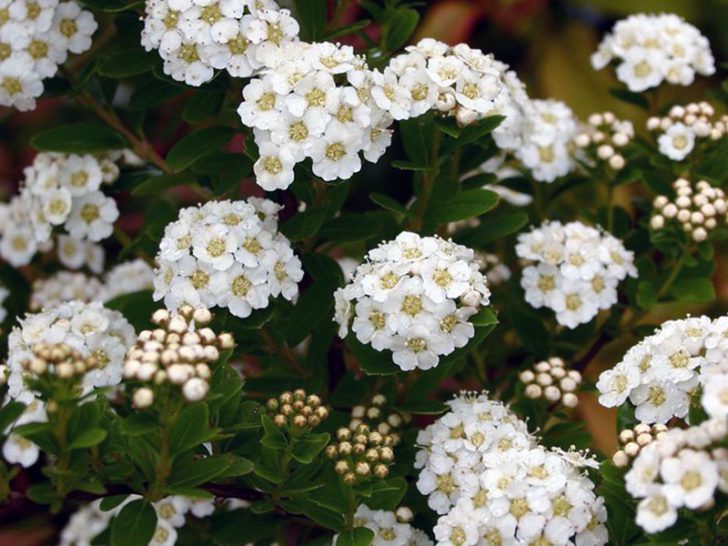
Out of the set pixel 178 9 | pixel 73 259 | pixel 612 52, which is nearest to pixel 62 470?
pixel 178 9

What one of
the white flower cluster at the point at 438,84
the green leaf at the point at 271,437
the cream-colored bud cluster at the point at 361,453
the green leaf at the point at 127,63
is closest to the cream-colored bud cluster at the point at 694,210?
the white flower cluster at the point at 438,84

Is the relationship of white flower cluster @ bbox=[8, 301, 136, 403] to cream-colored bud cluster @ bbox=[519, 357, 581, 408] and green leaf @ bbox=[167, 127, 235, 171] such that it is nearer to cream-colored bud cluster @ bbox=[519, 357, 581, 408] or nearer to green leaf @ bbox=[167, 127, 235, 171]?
green leaf @ bbox=[167, 127, 235, 171]

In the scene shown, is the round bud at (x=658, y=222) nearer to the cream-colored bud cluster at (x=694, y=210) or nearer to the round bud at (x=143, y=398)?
the cream-colored bud cluster at (x=694, y=210)

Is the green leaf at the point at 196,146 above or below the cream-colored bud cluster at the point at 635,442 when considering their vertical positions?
above

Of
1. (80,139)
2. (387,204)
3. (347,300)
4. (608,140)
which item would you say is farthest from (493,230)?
(80,139)

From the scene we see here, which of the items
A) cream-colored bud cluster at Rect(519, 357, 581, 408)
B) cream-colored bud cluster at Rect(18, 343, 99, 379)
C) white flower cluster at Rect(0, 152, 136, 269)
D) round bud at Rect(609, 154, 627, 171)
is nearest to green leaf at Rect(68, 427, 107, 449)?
cream-colored bud cluster at Rect(18, 343, 99, 379)

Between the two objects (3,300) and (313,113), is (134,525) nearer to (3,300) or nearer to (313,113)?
(313,113)
